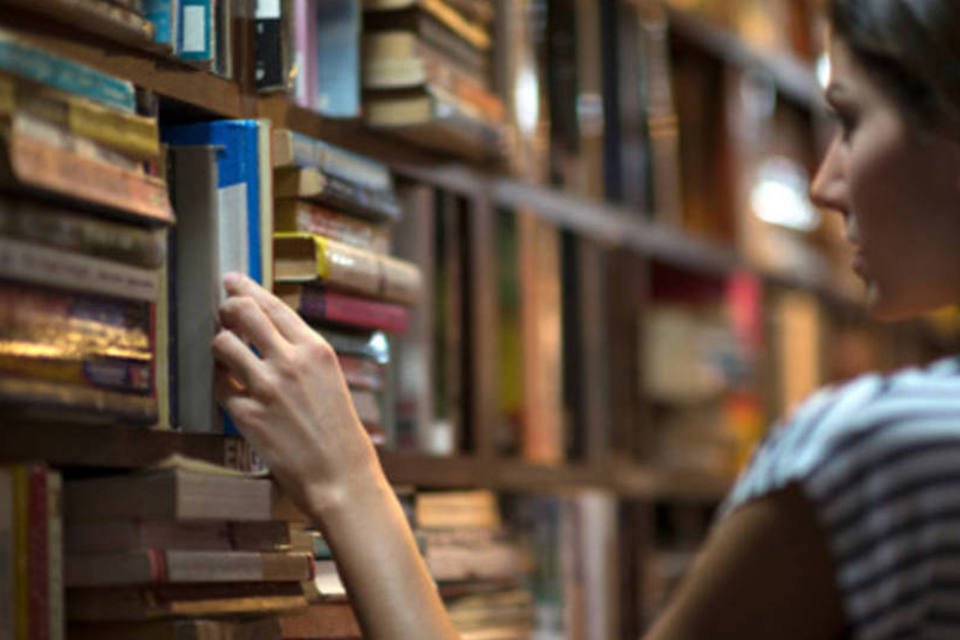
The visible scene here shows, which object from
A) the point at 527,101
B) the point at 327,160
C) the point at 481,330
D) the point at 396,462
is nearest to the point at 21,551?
the point at 327,160

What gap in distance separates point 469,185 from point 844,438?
4.20 ft

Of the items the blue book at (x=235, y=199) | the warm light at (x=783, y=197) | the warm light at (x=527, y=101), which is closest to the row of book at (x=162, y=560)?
the blue book at (x=235, y=199)

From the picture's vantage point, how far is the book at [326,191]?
5.40ft

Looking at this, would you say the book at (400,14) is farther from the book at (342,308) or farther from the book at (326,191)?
the book at (342,308)

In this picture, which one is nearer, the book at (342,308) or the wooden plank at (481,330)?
the book at (342,308)

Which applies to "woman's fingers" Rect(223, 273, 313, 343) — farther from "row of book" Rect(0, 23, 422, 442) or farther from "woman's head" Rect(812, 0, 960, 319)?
"woman's head" Rect(812, 0, 960, 319)

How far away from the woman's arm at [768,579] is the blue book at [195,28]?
0.71 meters

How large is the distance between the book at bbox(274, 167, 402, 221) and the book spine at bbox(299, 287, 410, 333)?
4.0 inches

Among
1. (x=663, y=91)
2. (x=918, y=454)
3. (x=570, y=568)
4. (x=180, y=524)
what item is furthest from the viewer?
(x=663, y=91)

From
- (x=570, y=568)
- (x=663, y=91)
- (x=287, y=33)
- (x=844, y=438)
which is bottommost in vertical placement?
(x=570, y=568)

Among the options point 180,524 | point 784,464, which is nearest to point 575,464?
point 180,524

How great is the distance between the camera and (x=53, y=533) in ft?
4.31

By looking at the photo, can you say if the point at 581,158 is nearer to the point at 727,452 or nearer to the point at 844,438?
the point at 727,452

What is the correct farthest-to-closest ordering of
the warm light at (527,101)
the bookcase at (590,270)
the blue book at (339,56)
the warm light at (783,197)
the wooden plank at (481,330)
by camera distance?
the warm light at (783,197), the warm light at (527,101), the wooden plank at (481,330), the blue book at (339,56), the bookcase at (590,270)
